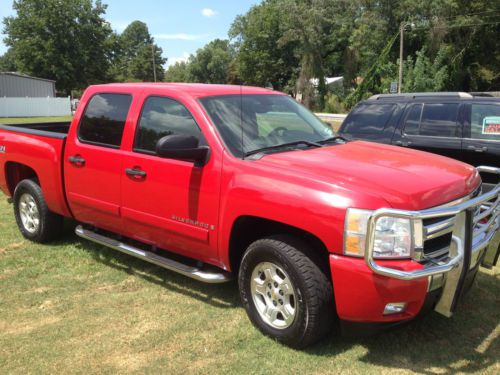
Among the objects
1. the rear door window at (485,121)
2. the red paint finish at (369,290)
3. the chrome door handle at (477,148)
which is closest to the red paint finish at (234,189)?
the red paint finish at (369,290)

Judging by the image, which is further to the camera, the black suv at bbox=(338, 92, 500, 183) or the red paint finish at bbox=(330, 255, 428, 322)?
the black suv at bbox=(338, 92, 500, 183)

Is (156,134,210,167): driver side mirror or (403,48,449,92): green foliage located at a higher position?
(403,48,449,92): green foliage

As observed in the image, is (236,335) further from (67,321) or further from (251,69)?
(251,69)

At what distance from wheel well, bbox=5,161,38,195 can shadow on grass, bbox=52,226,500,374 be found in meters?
2.67

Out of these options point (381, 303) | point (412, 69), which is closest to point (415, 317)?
point (381, 303)

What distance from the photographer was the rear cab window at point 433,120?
683cm

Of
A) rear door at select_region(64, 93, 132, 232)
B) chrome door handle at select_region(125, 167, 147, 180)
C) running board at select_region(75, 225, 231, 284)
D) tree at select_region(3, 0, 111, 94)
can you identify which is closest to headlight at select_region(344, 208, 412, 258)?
running board at select_region(75, 225, 231, 284)

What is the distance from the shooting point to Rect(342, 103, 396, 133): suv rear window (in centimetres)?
740

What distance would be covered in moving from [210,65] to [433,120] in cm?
9584

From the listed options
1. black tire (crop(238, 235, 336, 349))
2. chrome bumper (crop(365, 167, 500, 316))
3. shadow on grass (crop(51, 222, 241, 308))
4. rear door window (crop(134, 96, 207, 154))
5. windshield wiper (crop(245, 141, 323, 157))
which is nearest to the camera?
chrome bumper (crop(365, 167, 500, 316))

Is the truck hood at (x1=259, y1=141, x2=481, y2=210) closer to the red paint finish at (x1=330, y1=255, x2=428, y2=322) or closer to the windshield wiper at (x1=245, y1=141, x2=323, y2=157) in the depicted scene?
the windshield wiper at (x1=245, y1=141, x2=323, y2=157)

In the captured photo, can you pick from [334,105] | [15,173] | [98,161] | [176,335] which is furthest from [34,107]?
[176,335]

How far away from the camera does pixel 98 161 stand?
471 centimetres

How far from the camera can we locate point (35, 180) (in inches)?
232
